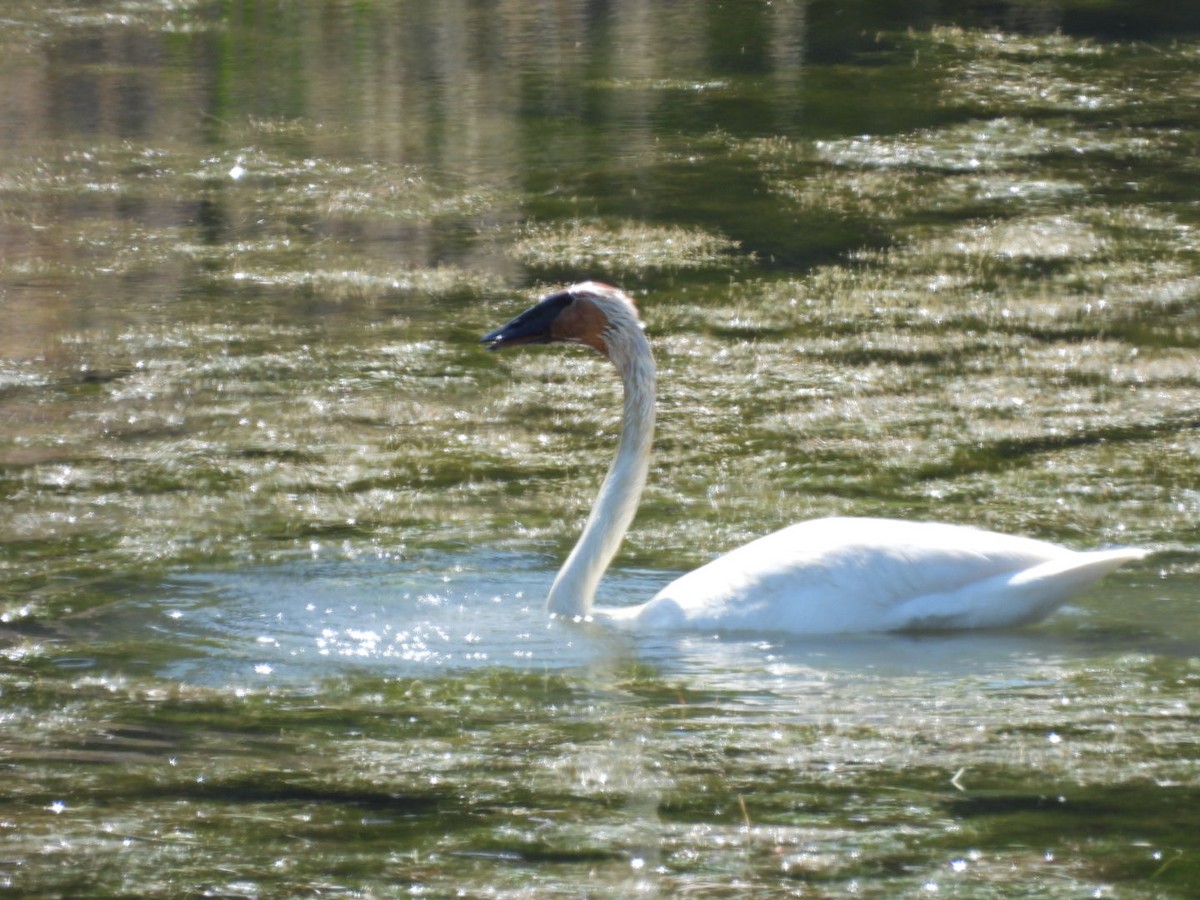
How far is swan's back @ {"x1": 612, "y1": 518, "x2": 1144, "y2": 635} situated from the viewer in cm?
618

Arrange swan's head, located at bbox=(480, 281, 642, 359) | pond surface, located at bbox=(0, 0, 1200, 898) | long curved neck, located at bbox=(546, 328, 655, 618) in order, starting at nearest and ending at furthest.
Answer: pond surface, located at bbox=(0, 0, 1200, 898)
long curved neck, located at bbox=(546, 328, 655, 618)
swan's head, located at bbox=(480, 281, 642, 359)

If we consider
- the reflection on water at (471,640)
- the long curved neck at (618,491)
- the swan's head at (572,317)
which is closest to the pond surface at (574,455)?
the reflection on water at (471,640)

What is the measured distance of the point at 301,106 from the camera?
54.7 ft

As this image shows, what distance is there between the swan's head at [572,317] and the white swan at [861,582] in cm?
76

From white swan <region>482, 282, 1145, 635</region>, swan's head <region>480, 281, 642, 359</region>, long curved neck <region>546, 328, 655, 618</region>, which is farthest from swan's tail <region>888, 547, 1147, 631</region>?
swan's head <region>480, 281, 642, 359</region>

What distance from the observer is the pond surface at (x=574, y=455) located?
4.51 metres

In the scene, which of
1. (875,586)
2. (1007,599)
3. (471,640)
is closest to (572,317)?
(471,640)

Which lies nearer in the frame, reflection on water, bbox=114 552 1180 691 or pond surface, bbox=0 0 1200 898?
pond surface, bbox=0 0 1200 898

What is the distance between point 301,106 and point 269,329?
6768 mm

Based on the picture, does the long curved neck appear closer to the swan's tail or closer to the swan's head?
the swan's head

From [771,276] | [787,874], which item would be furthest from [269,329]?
[787,874]

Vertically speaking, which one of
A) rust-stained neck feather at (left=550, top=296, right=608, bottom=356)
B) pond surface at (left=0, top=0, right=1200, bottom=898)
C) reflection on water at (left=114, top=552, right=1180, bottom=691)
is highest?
rust-stained neck feather at (left=550, top=296, right=608, bottom=356)

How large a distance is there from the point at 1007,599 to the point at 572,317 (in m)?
1.71

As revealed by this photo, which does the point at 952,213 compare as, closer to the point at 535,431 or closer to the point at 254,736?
the point at 535,431
